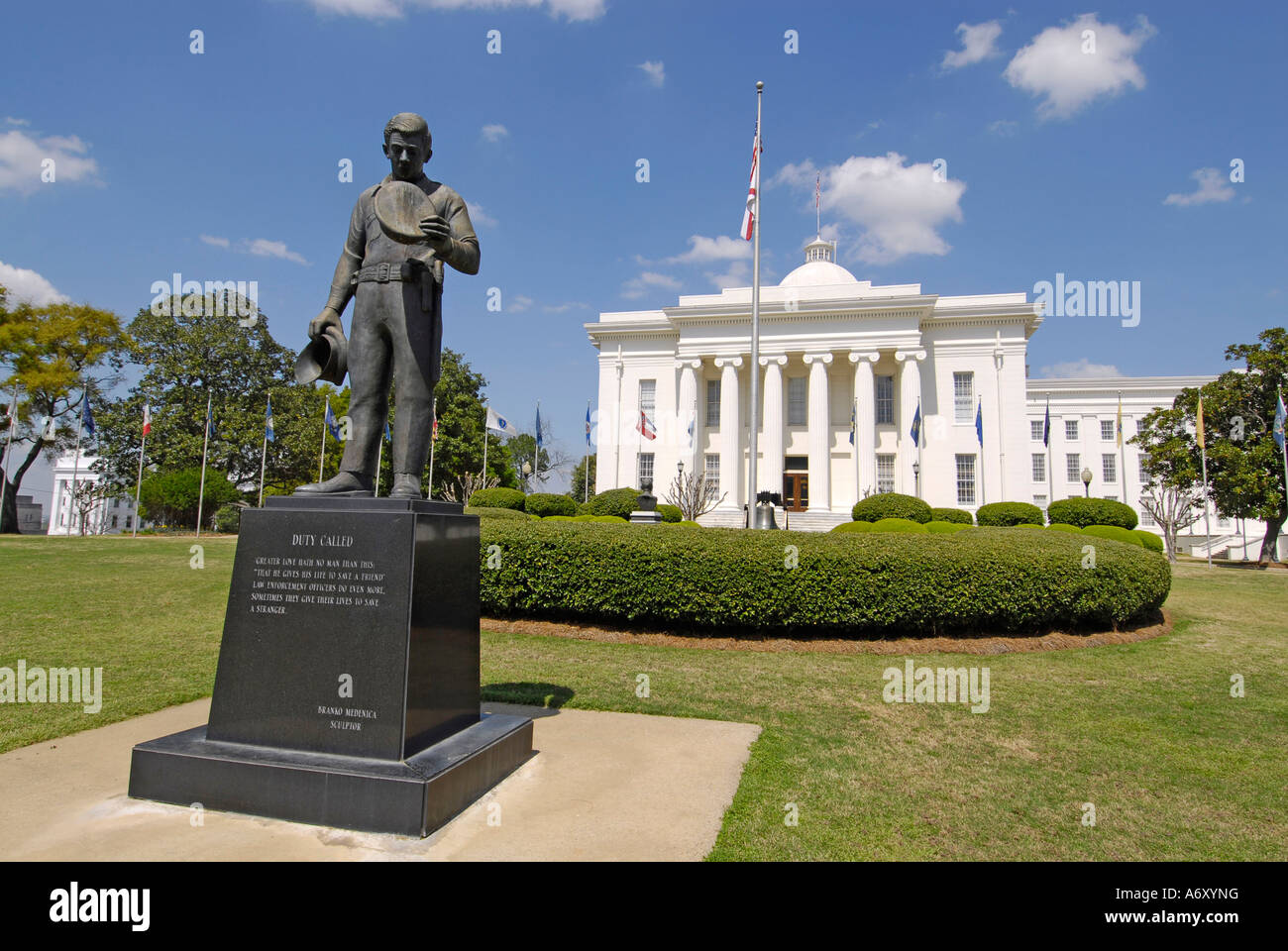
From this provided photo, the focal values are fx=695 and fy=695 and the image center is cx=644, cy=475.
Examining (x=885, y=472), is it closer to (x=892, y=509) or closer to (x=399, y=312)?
(x=892, y=509)

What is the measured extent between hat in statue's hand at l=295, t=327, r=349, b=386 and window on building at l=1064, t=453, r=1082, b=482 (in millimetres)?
56902

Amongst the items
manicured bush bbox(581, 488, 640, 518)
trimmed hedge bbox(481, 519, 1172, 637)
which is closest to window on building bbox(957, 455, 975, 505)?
manicured bush bbox(581, 488, 640, 518)

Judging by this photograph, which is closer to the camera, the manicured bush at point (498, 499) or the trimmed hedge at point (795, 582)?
the trimmed hedge at point (795, 582)

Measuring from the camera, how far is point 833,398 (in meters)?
40.9

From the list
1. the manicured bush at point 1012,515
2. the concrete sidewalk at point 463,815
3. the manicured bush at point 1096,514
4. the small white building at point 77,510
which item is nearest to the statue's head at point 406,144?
the concrete sidewalk at point 463,815

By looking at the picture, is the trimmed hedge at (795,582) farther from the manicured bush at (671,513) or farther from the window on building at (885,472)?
the window on building at (885,472)

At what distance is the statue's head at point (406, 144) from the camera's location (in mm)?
4848

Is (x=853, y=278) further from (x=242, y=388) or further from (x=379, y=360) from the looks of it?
(x=379, y=360)

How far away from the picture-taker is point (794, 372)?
4144 cm

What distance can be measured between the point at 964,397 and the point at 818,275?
1264 centimetres

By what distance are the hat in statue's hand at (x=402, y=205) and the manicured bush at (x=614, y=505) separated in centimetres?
2485
